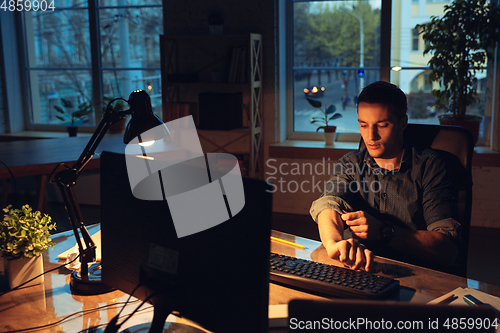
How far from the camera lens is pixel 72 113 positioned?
15.4ft

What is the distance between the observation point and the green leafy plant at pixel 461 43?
3.14 metres

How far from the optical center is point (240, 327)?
835 millimetres

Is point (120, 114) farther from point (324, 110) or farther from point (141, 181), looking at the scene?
point (324, 110)

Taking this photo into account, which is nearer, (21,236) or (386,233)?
(21,236)

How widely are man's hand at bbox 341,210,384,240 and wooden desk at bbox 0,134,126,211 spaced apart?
83.3 inches

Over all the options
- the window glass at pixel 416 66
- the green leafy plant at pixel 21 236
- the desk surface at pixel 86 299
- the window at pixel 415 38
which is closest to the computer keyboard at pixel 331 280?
the desk surface at pixel 86 299

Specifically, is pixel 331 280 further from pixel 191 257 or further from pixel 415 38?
pixel 415 38

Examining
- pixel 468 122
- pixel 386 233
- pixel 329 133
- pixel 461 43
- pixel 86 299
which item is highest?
pixel 461 43

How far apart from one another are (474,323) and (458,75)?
3.10 m

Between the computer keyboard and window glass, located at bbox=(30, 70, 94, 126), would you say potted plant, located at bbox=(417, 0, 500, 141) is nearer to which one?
the computer keyboard

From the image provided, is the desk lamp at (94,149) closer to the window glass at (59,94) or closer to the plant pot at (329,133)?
the plant pot at (329,133)

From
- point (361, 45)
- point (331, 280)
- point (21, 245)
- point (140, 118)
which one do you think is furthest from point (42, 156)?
point (361, 45)

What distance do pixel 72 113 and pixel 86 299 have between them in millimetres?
3858

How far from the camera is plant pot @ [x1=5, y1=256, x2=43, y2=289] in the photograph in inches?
51.5
